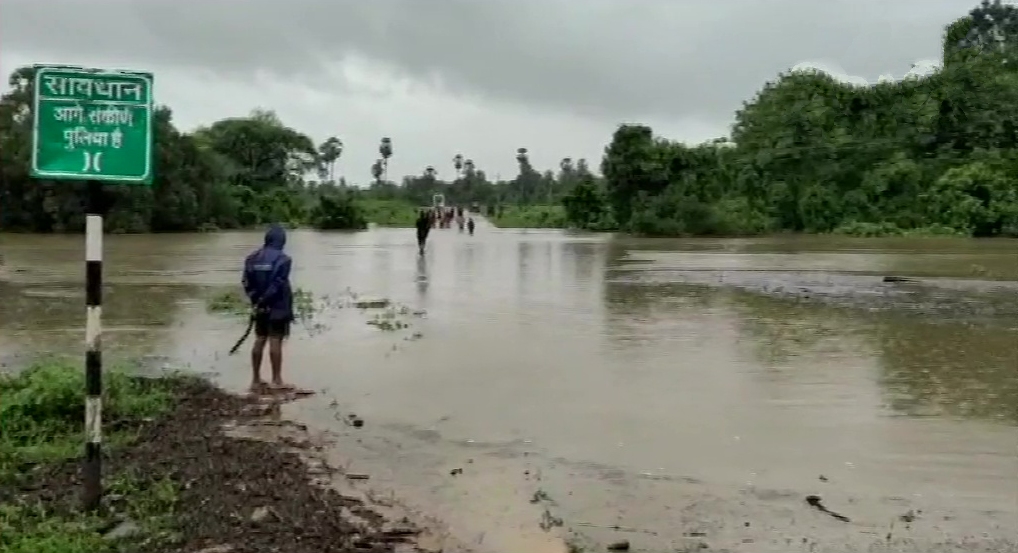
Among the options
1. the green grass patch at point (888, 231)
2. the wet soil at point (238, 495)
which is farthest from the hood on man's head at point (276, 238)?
the green grass patch at point (888, 231)

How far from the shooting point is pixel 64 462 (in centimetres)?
637

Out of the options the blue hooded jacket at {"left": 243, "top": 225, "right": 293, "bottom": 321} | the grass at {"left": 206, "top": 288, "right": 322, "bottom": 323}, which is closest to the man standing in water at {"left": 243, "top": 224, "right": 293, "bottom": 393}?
the blue hooded jacket at {"left": 243, "top": 225, "right": 293, "bottom": 321}

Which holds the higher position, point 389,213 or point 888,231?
point 888,231

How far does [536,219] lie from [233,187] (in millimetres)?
26050

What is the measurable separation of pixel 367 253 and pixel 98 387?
3133cm

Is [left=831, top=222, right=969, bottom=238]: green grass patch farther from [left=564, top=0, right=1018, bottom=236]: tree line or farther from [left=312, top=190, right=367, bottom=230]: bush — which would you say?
[left=312, top=190, right=367, bottom=230]: bush

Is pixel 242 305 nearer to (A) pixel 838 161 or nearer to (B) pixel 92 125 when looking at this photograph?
(B) pixel 92 125

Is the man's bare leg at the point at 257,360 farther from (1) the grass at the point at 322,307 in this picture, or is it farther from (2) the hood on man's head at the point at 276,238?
(1) the grass at the point at 322,307

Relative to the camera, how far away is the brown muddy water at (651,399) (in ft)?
20.4

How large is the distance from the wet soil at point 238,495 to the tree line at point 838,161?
5407cm

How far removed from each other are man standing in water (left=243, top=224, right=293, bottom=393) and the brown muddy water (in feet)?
2.00

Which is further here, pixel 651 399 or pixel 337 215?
pixel 337 215

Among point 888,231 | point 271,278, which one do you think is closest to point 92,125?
point 271,278

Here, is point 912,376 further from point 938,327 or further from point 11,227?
point 11,227
